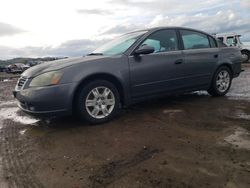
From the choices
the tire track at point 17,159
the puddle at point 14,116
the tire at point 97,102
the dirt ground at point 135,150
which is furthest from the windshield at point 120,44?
the tire track at point 17,159

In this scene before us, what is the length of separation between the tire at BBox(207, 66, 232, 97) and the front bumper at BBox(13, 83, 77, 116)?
11.3 ft

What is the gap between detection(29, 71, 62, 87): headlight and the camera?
480 centimetres

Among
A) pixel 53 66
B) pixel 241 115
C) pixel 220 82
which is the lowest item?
pixel 241 115

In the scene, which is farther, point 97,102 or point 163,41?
point 163,41

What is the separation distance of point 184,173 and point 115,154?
0.92 m

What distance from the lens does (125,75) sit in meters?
5.36

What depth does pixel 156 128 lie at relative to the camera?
4707 mm

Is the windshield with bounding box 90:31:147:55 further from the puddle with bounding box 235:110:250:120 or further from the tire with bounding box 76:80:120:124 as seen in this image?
the puddle with bounding box 235:110:250:120

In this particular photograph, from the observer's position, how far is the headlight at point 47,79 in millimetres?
4801

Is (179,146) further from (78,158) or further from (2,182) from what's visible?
(2,182)

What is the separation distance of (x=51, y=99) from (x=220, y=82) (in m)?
4.00

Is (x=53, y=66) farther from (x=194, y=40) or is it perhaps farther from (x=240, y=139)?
(x=194, y=40)

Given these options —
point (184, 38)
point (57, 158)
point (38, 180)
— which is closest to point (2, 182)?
point (38, 180)

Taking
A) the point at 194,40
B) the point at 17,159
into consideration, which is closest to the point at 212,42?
the point at 194,40
